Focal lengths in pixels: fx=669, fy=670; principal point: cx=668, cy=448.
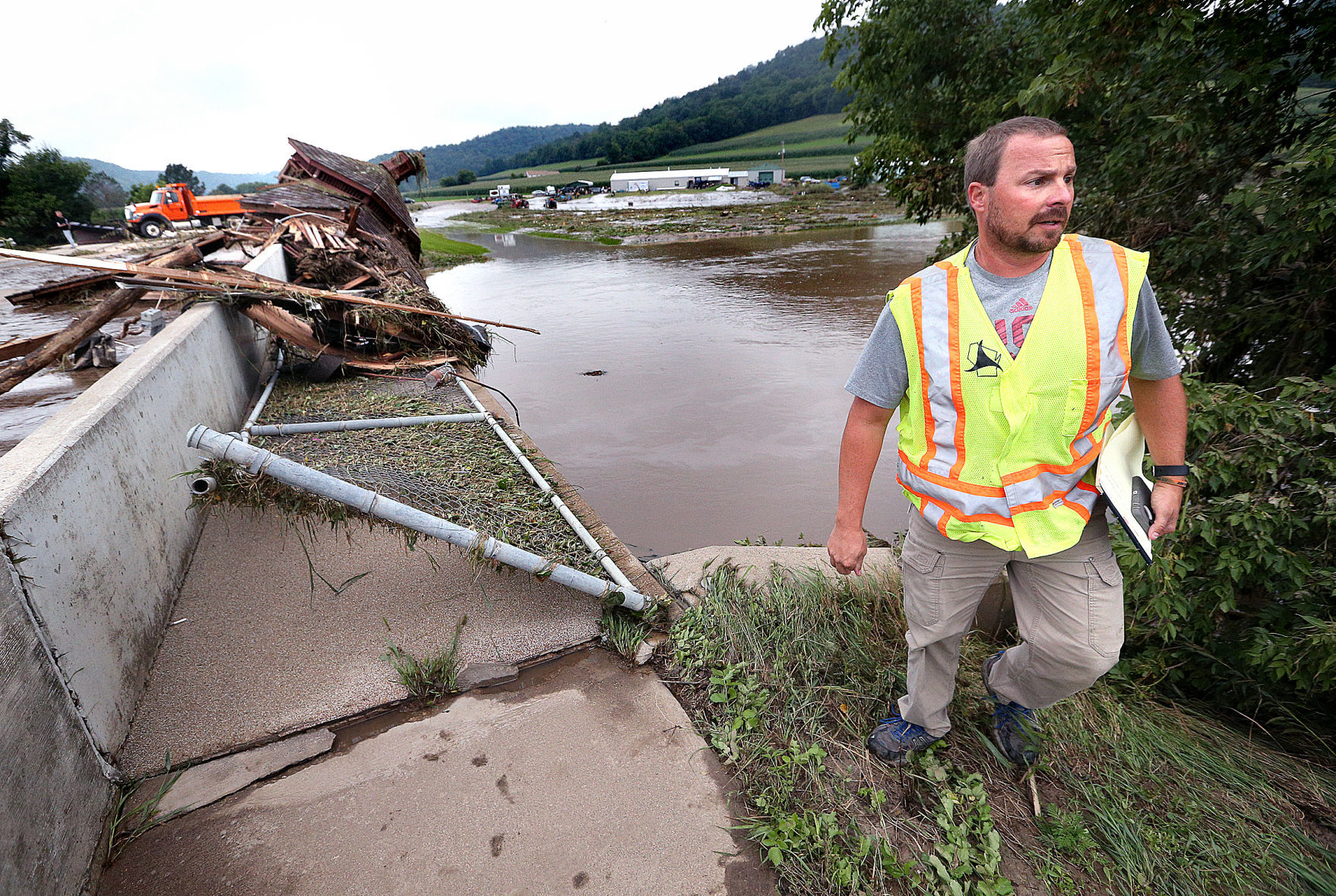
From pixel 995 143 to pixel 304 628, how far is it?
331cm

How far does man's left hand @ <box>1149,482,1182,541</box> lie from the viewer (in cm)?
204

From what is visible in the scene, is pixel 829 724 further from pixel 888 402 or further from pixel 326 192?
pixel 326 192

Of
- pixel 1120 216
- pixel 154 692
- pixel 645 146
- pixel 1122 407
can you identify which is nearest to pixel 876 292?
pixel 1120 216

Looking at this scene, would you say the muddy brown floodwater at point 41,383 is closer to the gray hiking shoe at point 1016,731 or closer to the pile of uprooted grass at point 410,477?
the pile of uprooted grass at point 410,477

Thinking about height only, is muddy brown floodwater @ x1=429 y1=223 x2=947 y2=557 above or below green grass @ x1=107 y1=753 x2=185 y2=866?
below

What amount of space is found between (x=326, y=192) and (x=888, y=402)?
11814 mm

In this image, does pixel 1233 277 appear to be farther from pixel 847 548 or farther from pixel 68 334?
pixel 68 334

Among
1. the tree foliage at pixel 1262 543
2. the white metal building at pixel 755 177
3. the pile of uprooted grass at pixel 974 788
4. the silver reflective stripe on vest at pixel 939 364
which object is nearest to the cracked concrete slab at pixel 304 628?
the pile of uprooted grass at pixel 974 788

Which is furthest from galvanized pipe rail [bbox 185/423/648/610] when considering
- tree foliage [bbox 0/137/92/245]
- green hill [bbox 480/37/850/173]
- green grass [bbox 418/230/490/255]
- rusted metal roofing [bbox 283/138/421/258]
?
green hill [bbox 480/37/850/173]

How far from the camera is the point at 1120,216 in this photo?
4383 mm

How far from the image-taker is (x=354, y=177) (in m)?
11.8

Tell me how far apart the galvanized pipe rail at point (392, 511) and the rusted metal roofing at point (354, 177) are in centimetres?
1029

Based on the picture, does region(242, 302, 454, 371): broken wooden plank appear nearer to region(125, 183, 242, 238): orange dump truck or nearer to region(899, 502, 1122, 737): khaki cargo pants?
region(899, 502, 1122, 737): khaki cargo pants

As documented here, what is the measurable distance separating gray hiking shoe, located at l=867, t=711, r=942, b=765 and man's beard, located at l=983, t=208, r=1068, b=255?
5.52 ft
